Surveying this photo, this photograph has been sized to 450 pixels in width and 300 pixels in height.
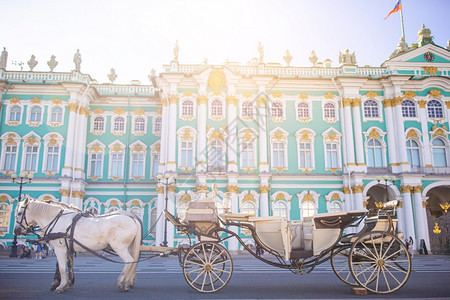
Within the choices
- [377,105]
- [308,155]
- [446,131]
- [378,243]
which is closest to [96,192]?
[308,155]

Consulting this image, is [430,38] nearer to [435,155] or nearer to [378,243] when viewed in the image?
[435,155]

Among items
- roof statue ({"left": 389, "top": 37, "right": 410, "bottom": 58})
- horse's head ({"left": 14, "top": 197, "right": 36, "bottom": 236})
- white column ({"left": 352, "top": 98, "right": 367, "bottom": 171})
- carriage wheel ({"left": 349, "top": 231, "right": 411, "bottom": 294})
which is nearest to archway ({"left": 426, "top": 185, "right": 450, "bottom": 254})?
white column ({"left": 352, "top": 98, "right": 367, "bottom": 171})

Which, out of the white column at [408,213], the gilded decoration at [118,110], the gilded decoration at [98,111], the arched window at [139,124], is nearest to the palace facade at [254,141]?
the white column at [408,213]

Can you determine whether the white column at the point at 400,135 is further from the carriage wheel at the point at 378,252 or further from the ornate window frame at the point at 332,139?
the carriage wheel at the point at 378,252

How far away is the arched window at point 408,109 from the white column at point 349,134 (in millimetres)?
4449

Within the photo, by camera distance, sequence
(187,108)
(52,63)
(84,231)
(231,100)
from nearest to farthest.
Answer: (84,231) < (231,100) < (187,108) < (52,63)

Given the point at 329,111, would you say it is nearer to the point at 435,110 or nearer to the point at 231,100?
the point at 231,100

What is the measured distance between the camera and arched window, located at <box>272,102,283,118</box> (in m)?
29.9

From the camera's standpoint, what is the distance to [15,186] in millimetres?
28766

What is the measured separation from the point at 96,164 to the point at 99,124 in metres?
3.37

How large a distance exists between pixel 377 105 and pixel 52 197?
26032 mm

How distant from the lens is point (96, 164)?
1227 inches

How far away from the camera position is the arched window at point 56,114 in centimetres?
3038

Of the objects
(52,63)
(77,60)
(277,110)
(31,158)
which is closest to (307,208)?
(277,110)
